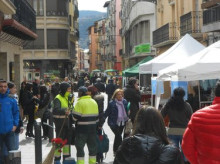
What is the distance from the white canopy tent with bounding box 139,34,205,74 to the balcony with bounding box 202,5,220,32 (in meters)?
2.81

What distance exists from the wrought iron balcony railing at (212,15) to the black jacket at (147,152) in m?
15.9

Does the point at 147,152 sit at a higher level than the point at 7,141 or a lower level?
higher

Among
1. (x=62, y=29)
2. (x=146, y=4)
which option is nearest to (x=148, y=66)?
(x=146, y=4)

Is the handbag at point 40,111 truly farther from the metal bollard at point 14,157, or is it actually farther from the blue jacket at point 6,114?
the metal bollard at point 14,157

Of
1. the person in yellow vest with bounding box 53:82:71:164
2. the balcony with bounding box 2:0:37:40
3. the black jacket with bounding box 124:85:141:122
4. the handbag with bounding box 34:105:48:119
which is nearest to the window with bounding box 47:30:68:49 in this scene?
the balcony with bounding box 2:0:37:40

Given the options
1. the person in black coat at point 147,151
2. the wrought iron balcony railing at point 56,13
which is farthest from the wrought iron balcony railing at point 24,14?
the wrought iron balcony railing at point 56,13

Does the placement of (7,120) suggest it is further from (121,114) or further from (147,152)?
(147,152)

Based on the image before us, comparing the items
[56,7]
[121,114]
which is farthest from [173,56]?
[56,7]

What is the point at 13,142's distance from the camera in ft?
30.9

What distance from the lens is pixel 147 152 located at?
416 centimetres

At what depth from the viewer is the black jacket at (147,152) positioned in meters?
4.17

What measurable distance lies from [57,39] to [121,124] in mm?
45193

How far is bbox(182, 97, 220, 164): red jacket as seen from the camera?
5.12 metres

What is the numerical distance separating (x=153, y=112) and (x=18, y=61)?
20684mm
